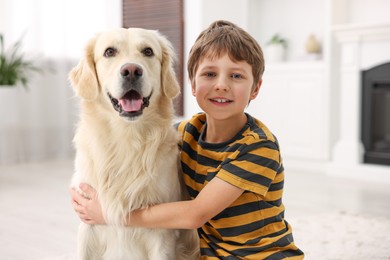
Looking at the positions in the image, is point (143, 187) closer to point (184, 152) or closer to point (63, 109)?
point (184, 152)

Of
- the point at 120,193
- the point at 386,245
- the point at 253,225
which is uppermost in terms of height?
the point at 120,193

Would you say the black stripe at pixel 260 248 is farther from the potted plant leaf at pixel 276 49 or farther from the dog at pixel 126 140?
the potted plant leaf at pixel 276 49

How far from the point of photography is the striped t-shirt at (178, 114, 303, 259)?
5.00 ft

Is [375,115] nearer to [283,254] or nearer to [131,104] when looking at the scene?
[283,254]

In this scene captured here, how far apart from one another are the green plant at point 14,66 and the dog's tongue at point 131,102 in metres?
3.51

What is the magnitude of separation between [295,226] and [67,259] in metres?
1.23

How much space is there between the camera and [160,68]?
1717mm

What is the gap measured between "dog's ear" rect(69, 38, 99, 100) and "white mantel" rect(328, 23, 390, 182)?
3.18 m

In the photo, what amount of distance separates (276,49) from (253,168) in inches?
159

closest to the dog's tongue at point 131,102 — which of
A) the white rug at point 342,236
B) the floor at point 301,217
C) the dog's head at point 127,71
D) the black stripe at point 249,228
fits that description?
the dog's head at point 127,71

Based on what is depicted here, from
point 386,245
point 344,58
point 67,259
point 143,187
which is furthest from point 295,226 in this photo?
point 344,58

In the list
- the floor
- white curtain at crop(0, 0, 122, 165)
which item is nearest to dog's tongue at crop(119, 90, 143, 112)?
the floor

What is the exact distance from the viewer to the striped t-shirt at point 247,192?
1.52 metres

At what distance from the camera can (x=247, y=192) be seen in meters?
1.59
